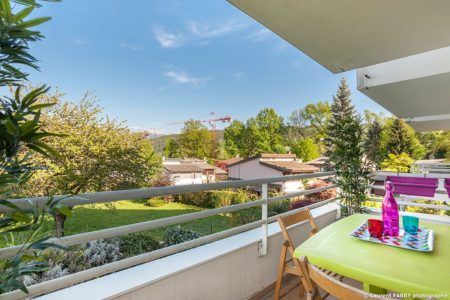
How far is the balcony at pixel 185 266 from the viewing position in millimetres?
1270

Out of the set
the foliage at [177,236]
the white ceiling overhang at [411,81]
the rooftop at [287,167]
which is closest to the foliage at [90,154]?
the foliage at [177,236]

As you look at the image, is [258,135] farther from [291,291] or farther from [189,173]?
[291,291]

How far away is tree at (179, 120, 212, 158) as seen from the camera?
39031mm

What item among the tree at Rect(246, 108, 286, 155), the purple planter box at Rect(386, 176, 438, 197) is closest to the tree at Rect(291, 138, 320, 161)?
the tree at Rect(246, 108, 286, 155)

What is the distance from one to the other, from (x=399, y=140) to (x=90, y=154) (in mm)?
22953

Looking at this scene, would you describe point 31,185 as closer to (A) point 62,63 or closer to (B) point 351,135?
(B) point 351,135

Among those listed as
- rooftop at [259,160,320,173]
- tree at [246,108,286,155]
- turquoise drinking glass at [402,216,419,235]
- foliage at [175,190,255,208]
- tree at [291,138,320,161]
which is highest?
tree at [246,108,286,155]

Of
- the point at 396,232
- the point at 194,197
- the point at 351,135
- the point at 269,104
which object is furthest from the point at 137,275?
the point at 269,104

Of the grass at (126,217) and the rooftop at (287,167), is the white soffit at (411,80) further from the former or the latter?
the rooftop at (287,167)

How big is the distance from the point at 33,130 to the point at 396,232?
Result: 190 cm

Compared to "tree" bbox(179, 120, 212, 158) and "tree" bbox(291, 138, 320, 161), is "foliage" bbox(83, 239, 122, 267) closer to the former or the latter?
"tree" bbox(291, 138, 320, 161)

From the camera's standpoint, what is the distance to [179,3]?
3369cm

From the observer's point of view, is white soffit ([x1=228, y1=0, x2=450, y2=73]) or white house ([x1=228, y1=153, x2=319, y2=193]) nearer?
white soffit ([x1=228, y1=0, x2=450, y2=73])

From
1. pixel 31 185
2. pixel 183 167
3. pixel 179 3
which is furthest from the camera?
pixel 179 3
